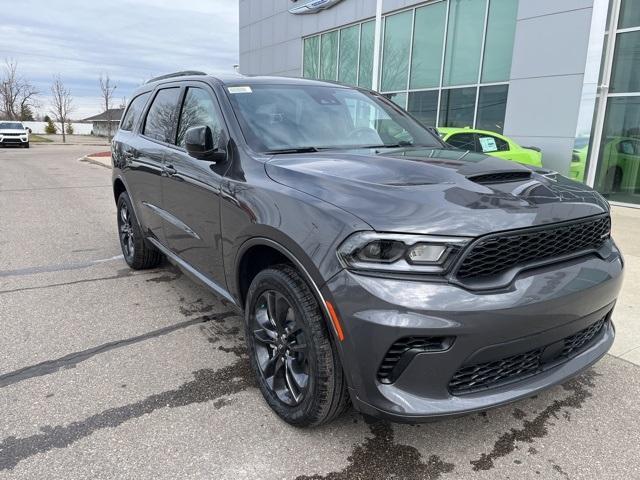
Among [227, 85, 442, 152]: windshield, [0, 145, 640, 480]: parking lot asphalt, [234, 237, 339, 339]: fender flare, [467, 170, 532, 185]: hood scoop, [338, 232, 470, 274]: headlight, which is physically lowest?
[0, 145, 640, 480]: parking lot asphalt

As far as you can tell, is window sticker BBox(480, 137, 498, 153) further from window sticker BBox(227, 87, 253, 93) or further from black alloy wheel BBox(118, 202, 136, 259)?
window sticker BBox(227, 87, 253, 93)

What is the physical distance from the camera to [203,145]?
2.86m

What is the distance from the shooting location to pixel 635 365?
130 inches

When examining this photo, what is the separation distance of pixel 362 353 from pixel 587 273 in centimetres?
115

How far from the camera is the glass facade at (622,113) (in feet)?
31.6

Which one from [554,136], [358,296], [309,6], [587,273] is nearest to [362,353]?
[358,296]

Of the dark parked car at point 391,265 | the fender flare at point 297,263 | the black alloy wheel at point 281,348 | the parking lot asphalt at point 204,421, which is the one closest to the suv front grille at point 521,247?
the dark parked car at point 391,265

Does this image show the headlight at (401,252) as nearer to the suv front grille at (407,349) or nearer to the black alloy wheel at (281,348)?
the suv front grille at (407,349)

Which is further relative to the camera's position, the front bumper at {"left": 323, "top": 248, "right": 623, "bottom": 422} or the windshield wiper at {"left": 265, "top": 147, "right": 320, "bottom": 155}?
the windshield wiper at {"left": 265, "top": 147, "right": 320, "bottom": 155}

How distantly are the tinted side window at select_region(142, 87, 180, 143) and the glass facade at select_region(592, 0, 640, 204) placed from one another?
931cm

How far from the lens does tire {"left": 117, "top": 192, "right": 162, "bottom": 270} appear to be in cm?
495

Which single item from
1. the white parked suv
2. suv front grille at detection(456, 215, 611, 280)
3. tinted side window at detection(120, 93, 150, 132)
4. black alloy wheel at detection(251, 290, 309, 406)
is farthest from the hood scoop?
the white parked suv

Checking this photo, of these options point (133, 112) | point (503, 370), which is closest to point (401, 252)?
point (503, 370)

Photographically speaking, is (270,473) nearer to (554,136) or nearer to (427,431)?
(427,431)
